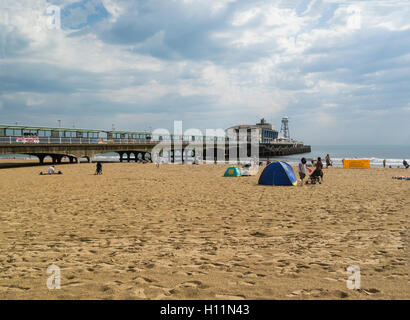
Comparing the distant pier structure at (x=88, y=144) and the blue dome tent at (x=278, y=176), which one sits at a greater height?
the distant pier structure at (x=88, y=144)

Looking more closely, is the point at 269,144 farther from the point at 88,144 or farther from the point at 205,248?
the point at 205,248

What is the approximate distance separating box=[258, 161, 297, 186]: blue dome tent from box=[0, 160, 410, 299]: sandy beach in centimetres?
428

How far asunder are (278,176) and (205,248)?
10.2 m

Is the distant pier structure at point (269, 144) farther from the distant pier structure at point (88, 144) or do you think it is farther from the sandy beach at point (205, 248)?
the sandy beach at point (205, 248)

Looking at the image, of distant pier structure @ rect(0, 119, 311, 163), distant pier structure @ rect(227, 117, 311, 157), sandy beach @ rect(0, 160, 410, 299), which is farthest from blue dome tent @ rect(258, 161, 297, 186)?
distant pier structure @ rect(227, 117, 311, 157)

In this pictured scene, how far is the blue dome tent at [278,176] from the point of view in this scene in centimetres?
1466

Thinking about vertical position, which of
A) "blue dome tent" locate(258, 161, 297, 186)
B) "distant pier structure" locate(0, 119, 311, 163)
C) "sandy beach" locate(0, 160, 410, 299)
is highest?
"distant pier structure" locate(0, 119, 311, 163)

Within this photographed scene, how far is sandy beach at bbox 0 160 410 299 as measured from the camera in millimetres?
3750

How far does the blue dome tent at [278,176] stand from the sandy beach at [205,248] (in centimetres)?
428

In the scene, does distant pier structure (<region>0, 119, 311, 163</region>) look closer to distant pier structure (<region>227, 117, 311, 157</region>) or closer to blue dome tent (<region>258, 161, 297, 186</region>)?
distant pier structure (<region>227, 117, 311, 157</region>)

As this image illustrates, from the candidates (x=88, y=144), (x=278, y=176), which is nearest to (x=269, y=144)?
(x=88, y=144)

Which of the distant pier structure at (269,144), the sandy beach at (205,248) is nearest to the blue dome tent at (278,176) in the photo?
the sandy beach at (205,248)

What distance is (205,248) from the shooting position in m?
5.42
